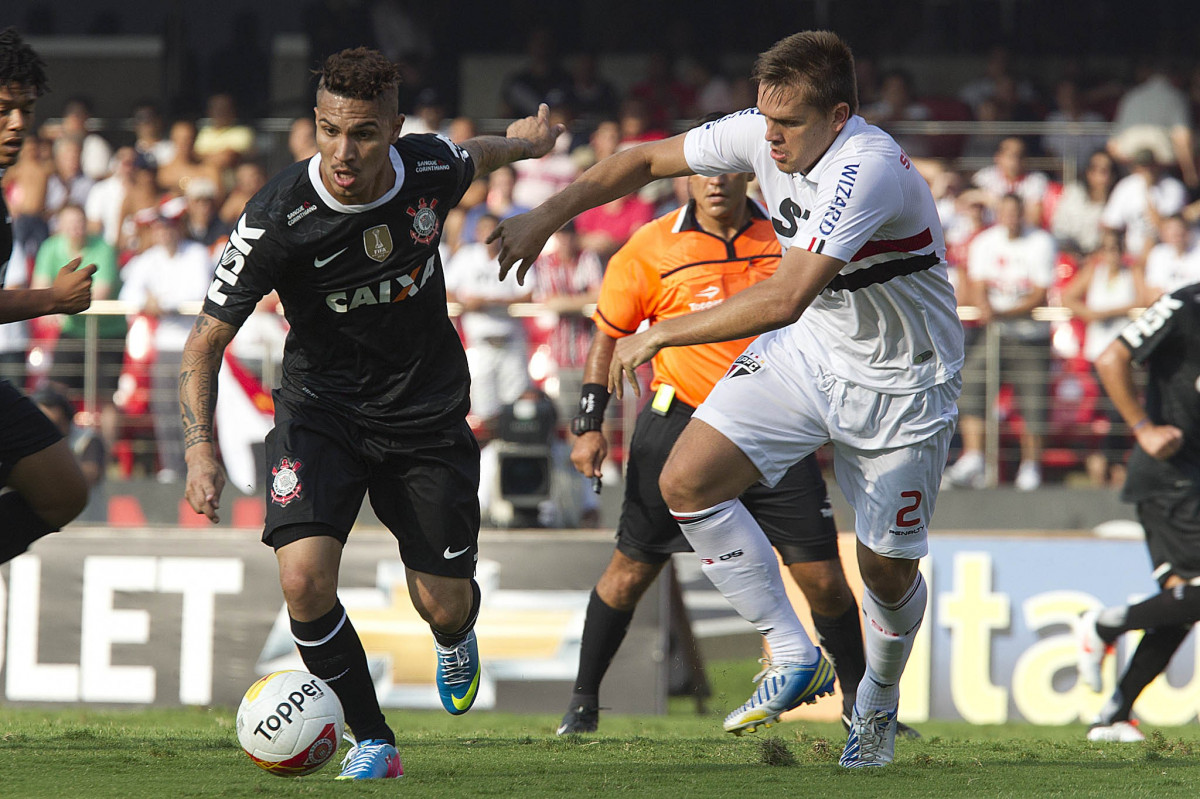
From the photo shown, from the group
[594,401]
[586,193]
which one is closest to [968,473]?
[594,401]

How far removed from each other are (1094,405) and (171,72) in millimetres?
11985

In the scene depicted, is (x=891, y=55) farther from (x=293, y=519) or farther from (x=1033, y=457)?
(x=293, y=519)

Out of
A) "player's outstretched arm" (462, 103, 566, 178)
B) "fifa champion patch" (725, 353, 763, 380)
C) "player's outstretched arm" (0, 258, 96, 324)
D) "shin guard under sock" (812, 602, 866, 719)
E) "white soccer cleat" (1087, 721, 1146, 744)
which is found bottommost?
"white soccer cleat" (1087, 721, 1146, 744)

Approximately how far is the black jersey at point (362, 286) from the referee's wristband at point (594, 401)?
1455 mm

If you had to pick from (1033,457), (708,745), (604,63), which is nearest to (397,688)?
(708,745)

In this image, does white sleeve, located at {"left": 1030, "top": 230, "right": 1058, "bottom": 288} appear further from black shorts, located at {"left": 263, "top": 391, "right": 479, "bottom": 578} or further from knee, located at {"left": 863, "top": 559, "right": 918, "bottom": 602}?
black shorts, located at {"left": 263, "top": 391, "right": 479, "bottom": 578}

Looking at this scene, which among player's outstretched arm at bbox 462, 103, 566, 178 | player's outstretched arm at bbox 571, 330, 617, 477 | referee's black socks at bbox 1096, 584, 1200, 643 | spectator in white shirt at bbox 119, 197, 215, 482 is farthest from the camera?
spectator in white shirt at bbox 119, 197, 215, 482

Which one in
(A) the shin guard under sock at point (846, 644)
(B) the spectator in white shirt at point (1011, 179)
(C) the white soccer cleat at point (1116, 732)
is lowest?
(C) the white soccer cleat at point (1116, 732)

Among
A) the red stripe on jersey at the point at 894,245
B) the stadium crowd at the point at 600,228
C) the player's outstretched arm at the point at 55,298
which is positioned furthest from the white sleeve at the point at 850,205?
the stadium crowd at the point at 600,228

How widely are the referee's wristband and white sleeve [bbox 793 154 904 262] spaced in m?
2.25

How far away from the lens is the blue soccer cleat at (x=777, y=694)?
214 inches

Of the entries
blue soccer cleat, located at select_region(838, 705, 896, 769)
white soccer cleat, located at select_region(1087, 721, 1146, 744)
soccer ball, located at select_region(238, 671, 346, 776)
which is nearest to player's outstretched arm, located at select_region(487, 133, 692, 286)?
soccer ball, located at select_region(238, 671, 346, 776)

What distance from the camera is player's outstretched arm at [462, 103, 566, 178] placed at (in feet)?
18.7

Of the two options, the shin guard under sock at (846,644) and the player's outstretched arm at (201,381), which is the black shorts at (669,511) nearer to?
the shin guard under sock at (846,644)
